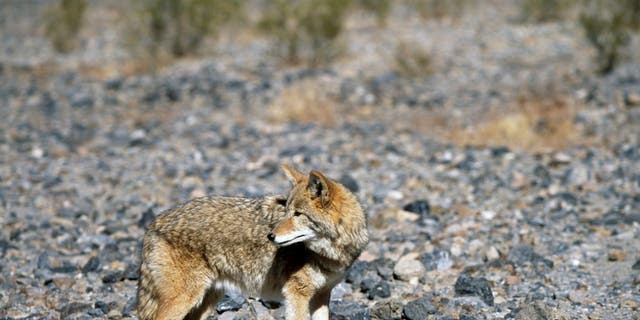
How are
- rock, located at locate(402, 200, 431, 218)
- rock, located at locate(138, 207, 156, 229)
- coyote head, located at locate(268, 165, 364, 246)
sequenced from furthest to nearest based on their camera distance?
rock, located at locate(402, 200, 431, 218) < rock, located at locate(138, 207, 156, 229) < coyote head, located at locate(268, 165, 364, 246)

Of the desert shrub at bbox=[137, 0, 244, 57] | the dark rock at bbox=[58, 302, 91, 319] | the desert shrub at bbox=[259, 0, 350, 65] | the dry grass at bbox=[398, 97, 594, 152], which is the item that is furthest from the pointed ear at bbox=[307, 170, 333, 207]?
the desert shrub at bbox=[137, 0, 244, 57]

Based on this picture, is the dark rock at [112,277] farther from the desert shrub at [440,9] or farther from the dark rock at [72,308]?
the desert shrub at [440,9]

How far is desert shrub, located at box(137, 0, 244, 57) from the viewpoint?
18.3m

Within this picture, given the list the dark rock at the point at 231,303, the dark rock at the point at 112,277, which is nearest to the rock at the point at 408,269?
the dark rock at the point at 231,303

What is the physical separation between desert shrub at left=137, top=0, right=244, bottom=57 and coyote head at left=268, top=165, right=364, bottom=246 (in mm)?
13788

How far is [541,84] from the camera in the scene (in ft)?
48.9

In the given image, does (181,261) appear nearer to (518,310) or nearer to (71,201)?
(518,310)

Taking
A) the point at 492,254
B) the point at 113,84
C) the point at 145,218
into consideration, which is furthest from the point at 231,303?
the point at 113,84

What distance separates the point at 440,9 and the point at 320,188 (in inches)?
739

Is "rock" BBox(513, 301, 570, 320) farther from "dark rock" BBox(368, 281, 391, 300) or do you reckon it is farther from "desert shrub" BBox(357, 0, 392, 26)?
"desert shrub" BBox(357, 0, 392, 26)

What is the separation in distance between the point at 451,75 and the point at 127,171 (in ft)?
25.8

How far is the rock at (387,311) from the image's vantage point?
20.0ft

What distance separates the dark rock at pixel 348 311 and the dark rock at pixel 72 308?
211 centimetres

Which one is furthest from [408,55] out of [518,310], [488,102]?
[518,310]
